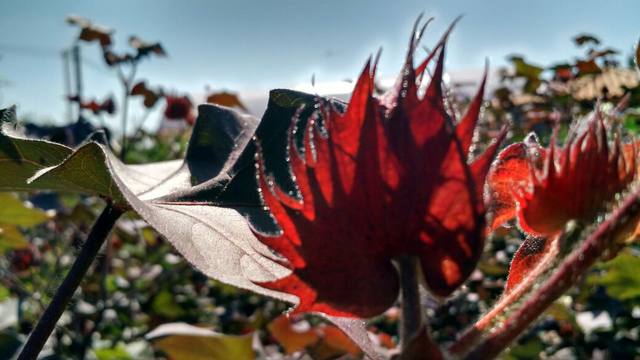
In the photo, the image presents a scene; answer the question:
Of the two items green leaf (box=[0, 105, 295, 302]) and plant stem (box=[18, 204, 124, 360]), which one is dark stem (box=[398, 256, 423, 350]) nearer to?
green leaf (box=[0, 105, 295, 302])

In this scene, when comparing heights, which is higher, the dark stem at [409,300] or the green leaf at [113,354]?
the dark stem at [409,300]

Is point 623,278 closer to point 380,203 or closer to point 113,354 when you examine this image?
point 380,203

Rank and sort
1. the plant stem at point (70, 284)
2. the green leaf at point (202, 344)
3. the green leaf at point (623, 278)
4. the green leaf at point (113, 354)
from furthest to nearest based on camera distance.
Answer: the green leaf at point (113, 354), the green leaf at point (623, 278), the green leaf at point (202, 344), the plant stem at point (70, 284)

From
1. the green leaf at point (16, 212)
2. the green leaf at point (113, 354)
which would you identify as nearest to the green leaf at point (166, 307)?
the green leaf at point (113, 354)

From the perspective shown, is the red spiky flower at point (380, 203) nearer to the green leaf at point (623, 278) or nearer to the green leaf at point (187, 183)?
the green leaf at point (187, 183)

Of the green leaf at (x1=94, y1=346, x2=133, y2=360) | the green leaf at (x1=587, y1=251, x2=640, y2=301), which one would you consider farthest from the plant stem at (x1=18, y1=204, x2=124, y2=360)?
the green leaf at (x1=94, y1=346, x2=133, y2=360)

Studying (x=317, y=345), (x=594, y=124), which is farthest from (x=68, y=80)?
(x=594, y=124)
